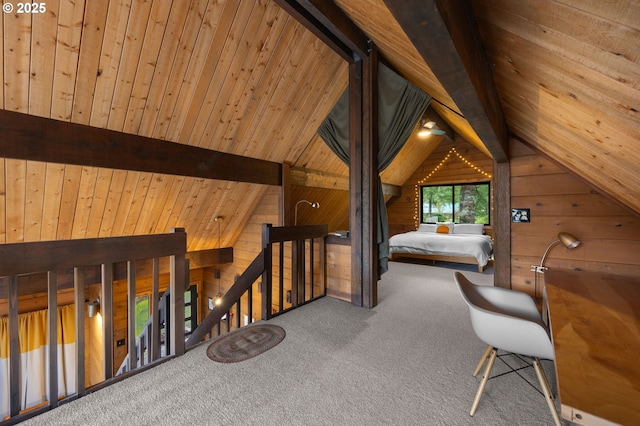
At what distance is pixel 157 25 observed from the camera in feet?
6.84

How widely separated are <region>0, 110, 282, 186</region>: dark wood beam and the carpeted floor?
1.78 meters

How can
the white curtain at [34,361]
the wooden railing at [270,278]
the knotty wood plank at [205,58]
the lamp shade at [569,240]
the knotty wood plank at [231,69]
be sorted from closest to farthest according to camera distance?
the lamp shade at [569,240], the knotty wood plank at [205,58], the knotty wood plank at [231,69], the wooden railing at [270,278], the white curtain at [34,361]

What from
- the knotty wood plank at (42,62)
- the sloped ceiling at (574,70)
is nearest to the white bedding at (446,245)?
the sloped ceiling at (574,70)

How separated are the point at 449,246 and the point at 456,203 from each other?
250cm

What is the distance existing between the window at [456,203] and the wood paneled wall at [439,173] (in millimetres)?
239

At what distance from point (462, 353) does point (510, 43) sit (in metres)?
2.03

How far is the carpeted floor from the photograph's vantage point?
1.42 meters

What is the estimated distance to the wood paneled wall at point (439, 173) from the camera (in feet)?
22.7

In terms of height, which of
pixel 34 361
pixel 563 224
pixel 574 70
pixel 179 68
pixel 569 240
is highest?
pixel 179 68

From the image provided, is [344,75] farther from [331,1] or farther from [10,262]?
[10,262]

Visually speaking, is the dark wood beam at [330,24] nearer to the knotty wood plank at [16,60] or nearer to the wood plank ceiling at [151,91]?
the wood plank ceiling at [151,91]

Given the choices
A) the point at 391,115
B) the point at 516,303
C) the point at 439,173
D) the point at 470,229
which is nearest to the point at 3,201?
the point at 391,115

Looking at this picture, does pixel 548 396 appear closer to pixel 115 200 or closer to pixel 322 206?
pixel 115 200

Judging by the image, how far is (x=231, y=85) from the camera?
2725mm
